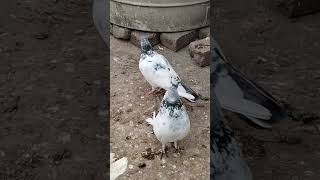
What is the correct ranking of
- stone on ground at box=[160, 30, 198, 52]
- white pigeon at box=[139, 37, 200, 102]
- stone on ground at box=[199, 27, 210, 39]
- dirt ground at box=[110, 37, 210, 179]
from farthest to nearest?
stone on ground at box=[199, 27, 210, 39] → stone on ground at box=[160, 30, 198, 52] → white pigeon at box=[139, 37, 200, 102] → dirt ground at box=[110, 37, 210, 179]

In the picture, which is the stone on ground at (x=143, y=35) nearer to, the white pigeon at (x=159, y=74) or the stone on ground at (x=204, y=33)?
the stone on ground at (x=204, y=33)

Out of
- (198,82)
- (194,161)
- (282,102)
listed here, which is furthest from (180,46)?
(194,161)

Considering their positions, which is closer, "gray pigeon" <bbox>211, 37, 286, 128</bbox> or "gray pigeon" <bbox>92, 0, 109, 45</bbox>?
"gray pigeon" <bbox>211, 37, 286, 128</bbox>

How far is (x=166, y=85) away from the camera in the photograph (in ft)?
11.4

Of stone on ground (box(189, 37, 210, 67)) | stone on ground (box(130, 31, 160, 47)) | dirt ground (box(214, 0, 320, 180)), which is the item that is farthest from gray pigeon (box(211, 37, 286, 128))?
stone on ground (box(130, 31, 160, 47))

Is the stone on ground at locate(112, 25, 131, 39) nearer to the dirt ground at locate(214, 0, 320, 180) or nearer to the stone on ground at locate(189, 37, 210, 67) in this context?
the stone on ground at locate(189, 37, 210, 67)

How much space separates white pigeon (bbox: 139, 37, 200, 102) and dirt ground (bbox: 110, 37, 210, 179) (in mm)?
149

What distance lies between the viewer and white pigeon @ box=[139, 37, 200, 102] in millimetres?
3490

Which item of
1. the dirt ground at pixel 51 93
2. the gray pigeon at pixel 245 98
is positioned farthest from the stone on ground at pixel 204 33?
the dirt ground at pixel 51 93

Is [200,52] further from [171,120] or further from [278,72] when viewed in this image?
[171,120]

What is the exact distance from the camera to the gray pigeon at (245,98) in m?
3.57

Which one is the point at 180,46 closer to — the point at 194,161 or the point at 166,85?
the point at 166,85

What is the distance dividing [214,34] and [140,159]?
7.44ft

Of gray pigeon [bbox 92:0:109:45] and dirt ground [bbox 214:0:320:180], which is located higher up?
gray pigeon [bbox 92:0:109:45]
